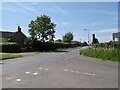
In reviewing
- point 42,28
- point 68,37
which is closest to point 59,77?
point 42,28

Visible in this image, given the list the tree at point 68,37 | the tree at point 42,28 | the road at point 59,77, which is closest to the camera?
the road at point 59,77

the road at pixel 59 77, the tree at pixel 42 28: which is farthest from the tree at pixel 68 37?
the road at pixel 59 77

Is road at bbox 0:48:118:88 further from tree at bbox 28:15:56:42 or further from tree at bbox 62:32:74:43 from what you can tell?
tree at bbox 62:32:74:43

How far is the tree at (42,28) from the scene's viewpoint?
299ft

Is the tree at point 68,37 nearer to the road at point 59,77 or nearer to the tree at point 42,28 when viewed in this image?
the tree at point 42,28

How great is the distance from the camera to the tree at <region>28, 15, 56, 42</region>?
9112 centimetres

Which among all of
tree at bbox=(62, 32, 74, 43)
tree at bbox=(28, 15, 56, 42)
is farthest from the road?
tree at bbox=(62, 32, 74, 43)

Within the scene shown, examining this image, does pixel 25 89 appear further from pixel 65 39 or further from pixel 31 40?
pixel 65 39

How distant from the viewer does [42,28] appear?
9238 cm

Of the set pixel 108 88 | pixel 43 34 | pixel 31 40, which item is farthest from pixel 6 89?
pixel 43 34

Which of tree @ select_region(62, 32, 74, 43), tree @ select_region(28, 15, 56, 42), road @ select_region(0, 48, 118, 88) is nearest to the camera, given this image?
road @ select_region(0, 48, 118, 88)

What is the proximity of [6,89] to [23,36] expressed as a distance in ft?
278

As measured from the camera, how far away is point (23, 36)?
9525 centimetres

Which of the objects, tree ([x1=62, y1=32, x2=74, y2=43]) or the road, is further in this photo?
tree ([x1=62, y1=32, x2=74, y2=43])
